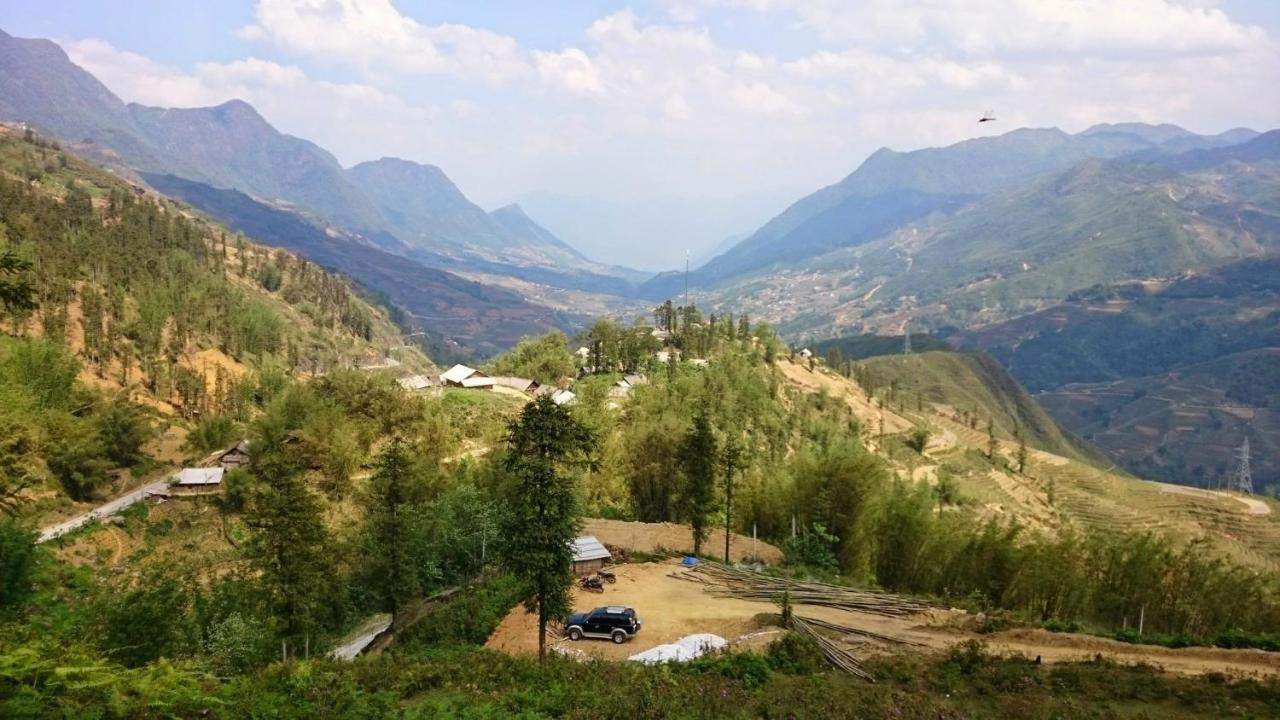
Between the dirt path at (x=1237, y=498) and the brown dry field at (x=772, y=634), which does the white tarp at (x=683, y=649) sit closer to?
the brown dry field at (x=772, y=634)

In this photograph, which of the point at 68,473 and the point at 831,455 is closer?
the point at 831,455

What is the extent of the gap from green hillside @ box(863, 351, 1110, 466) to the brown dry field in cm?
12065

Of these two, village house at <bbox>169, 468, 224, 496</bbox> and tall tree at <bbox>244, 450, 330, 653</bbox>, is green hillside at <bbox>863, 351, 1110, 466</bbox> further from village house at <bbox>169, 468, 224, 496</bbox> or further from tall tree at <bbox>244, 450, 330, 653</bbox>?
tall tree at <bbox>244, 450, 330, 653</bbox>

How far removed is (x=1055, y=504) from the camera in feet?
266

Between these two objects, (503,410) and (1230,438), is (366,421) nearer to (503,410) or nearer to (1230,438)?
(503,410)

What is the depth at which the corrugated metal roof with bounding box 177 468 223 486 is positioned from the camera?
1501 inches

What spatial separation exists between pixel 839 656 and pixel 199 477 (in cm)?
3620

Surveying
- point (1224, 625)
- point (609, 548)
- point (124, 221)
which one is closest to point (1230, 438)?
point (1224, 625)

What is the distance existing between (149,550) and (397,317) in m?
169

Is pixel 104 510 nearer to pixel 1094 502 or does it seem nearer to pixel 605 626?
pixel 605 626

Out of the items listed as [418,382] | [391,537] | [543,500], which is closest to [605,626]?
[543,500]

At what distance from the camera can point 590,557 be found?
1079 inches

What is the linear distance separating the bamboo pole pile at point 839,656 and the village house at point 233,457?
3577 cm

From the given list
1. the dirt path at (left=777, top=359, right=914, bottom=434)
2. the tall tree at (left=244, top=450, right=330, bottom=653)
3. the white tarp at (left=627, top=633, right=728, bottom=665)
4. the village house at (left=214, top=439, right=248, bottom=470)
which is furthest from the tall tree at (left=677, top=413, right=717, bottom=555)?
the dirt path at (left=777, top=359, right=914, bottom=434)
